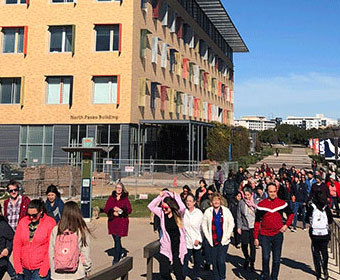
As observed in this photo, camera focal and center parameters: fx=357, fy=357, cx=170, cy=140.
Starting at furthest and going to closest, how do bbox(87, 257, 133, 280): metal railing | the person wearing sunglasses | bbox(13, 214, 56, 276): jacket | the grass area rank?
the grass area, the person wearing sunglasses, bbox(13, 214, 56, 276): jacket, bbox(87, 257, 133, 280): metal railing

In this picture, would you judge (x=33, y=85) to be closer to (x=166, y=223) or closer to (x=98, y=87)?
(x=98, y=87)

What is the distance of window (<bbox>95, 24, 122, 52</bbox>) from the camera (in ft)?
94.3

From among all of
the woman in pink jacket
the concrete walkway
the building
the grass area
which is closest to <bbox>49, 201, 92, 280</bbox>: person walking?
the woman in pink jacket

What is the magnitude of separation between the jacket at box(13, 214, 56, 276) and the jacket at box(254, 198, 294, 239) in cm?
383

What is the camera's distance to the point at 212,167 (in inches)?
976

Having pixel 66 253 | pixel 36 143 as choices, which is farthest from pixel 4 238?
pixel 36 143

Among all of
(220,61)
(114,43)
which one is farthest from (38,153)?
(220,61)

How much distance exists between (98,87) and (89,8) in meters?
6.41

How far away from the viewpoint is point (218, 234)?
6.65 meters

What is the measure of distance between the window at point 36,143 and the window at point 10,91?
2.49 meters

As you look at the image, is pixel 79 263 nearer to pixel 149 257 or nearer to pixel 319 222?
pixel 149 257

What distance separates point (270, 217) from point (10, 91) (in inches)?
1124

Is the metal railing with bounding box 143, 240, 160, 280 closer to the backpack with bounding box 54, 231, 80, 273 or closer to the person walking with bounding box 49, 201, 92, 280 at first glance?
the person walking with bounding box 49, 201, 92, 280

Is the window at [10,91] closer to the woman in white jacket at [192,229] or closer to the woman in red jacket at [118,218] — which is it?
the woman in red jacket at [118,218]
